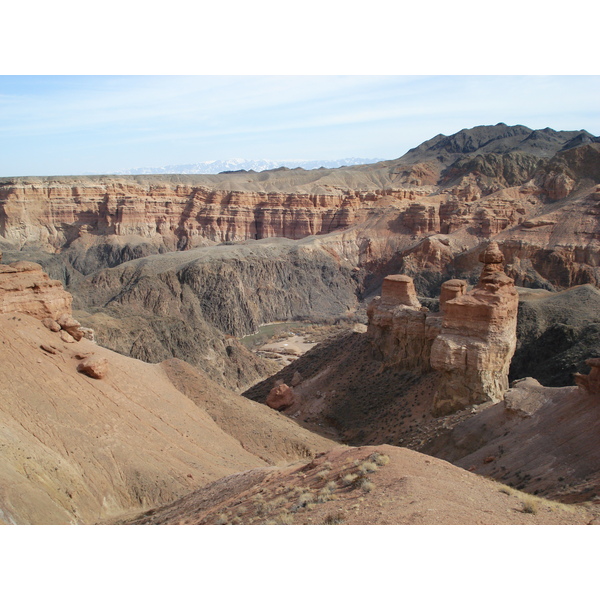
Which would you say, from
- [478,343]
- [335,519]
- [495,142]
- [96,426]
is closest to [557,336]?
[478,343]

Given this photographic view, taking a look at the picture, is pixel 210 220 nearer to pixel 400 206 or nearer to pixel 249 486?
pixel 400 206

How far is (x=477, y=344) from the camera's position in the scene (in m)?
23.4

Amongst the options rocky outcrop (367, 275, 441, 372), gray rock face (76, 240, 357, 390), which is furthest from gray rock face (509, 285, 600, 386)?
gray rock face (76, 240, 357, 390)

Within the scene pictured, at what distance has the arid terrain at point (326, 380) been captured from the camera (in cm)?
1291

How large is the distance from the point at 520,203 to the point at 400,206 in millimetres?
18668

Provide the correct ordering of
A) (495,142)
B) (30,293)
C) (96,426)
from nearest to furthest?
(96,426) < (30,293) < (495,142)

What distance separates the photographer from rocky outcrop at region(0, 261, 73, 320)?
866 inches

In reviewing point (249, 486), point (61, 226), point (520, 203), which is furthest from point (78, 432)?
point (61, 226)

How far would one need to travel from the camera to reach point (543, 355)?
36.2 metres

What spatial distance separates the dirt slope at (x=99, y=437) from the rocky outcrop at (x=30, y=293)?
20.4 inches

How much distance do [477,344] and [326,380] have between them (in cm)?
1103

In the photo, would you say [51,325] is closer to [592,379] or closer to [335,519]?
[335,519]

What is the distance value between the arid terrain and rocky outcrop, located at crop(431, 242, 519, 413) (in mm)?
81

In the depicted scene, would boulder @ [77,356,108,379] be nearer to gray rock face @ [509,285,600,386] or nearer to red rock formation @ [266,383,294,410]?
red rock formation @ [266,383,294,410]
